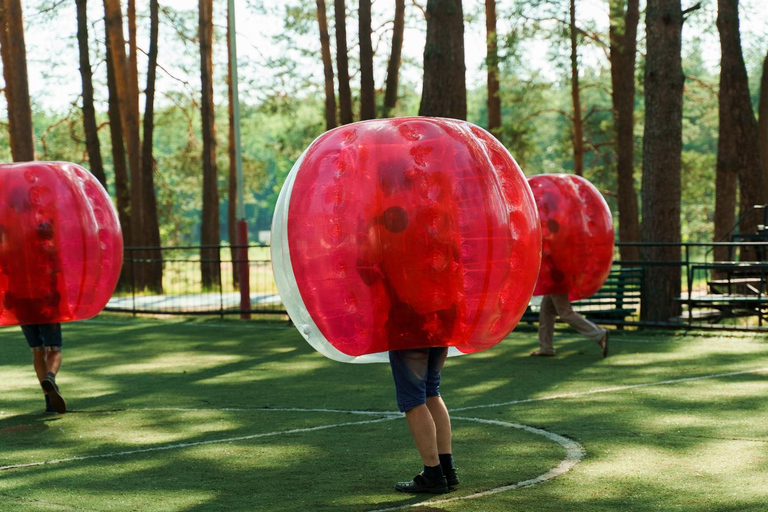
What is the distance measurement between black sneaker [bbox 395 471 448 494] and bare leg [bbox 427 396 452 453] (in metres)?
0.23

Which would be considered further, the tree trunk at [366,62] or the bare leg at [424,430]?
the tree trunk at [366,62]

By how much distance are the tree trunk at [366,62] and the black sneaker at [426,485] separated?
64.7 feet

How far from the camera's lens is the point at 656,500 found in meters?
6.40

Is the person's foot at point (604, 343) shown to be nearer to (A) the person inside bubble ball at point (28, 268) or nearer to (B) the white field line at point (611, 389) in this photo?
(B) the white field line at point (611, 389)

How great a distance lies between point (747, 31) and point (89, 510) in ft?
97.9

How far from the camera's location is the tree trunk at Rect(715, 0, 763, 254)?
2377 cm

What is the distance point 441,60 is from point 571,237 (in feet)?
20.1

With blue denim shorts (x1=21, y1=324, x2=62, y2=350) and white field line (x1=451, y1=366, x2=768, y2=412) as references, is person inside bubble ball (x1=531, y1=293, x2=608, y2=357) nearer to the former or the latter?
white field line (x1=451, y1=366, x2=768, y2=412)

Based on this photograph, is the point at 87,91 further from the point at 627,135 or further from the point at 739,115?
the point at 739,115

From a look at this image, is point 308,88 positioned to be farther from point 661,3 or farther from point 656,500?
point 656,500

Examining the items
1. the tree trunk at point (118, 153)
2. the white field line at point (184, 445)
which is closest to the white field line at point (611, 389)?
the white field line at point (184, 445)

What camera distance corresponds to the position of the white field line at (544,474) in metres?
6.58

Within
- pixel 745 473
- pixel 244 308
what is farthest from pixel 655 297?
pixel 745 473

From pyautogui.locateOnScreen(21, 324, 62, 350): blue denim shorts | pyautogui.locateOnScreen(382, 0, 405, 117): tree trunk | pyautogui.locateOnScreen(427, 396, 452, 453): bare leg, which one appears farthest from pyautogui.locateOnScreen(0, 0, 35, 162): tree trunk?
pyautogui.locateOnScreen(427, 396, 452, 453): bare leg
